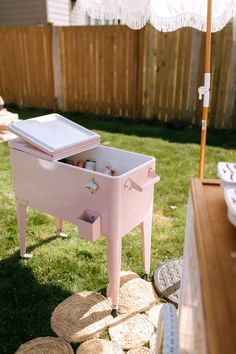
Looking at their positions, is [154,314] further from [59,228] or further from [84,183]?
[59,228]

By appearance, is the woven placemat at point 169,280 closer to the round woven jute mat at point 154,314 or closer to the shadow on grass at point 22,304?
the round woven jute mat at point 154,314

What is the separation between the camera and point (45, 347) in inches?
79.0

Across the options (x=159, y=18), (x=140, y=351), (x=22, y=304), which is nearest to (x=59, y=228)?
(x=22, y=304)

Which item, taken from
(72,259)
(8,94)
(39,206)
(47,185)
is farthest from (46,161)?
(8,94)

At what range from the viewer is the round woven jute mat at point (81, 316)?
2.12m

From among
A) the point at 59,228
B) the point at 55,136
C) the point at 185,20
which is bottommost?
the point at 59,228

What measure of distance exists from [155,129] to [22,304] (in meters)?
4.64

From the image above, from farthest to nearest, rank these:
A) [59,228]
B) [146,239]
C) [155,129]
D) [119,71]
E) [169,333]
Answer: [119,71], [155,129], [59,228], [146,239], [169,333]

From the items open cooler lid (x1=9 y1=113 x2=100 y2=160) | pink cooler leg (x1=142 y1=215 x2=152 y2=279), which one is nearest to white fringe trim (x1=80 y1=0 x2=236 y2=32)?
open cooler lid (x1=9 y1=113 x2=100 y2=160)

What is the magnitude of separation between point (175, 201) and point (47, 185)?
75.2 inches

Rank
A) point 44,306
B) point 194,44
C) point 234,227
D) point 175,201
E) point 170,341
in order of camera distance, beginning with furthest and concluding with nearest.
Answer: point 194,44, point 175,201, point 44,306, point 234,227, point 170,341

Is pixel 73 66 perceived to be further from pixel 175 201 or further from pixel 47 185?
pixel 47 185

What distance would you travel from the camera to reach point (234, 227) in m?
1.11

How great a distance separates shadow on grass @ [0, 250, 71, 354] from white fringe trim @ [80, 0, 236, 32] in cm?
203
